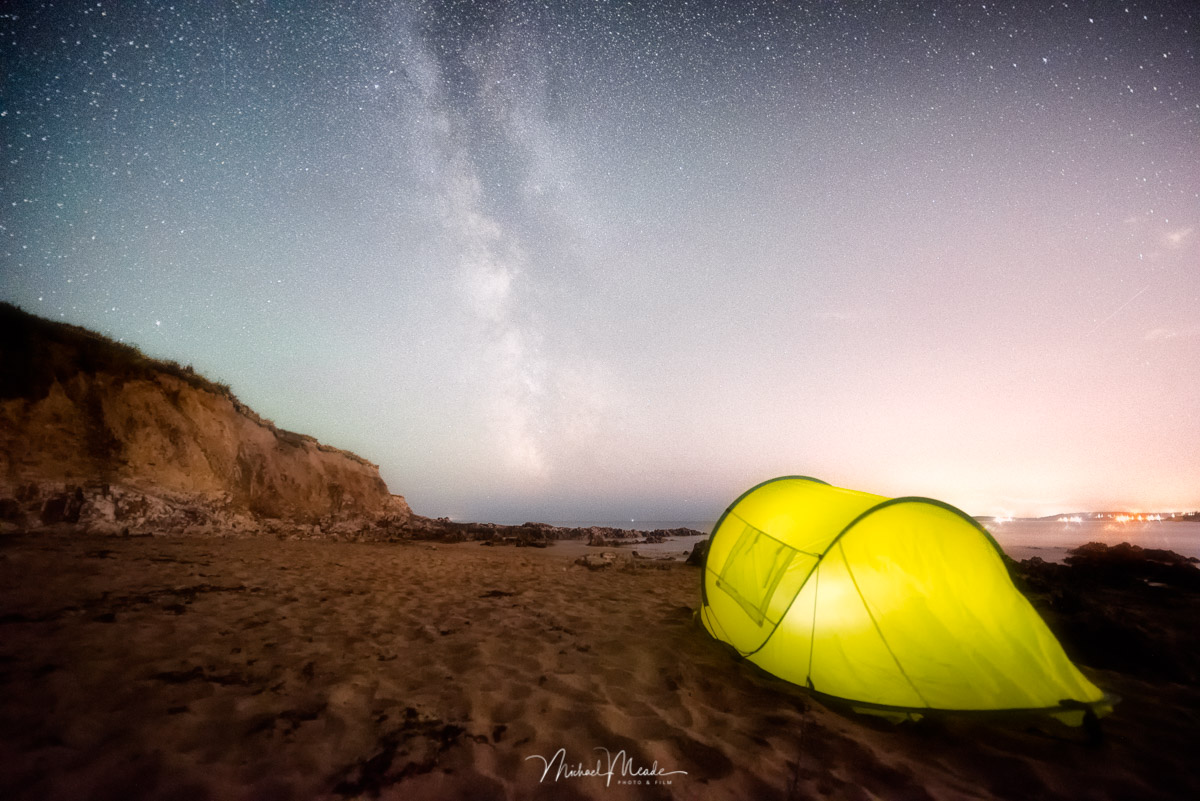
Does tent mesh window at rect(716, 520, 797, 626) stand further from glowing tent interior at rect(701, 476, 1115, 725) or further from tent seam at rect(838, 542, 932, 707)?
tent seam at rect(838, 542, 932, 707)

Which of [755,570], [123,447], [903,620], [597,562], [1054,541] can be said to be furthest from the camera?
[1054,541]

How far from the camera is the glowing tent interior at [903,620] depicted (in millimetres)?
3389

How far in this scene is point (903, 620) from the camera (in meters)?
3.63

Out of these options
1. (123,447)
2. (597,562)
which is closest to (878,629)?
(597,562)

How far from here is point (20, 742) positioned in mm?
2590

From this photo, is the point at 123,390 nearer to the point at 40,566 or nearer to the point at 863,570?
the point at 40,566

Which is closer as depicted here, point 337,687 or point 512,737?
point 512,737

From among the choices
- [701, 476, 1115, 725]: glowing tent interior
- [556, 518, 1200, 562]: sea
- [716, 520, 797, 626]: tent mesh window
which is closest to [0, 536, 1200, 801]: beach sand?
[701, 476, 1115, 725]: glowing tent interior

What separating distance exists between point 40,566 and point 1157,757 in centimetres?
1153

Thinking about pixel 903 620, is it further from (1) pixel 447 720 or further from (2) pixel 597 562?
(2) pixel 597 562

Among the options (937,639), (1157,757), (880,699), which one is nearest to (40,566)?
(880,699)

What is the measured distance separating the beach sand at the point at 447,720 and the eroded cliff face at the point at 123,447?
5534mm

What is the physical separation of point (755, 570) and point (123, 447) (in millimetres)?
15443

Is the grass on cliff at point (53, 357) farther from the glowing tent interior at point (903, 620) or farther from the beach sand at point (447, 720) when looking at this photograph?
the glowing tent interior at point (903, 620)
